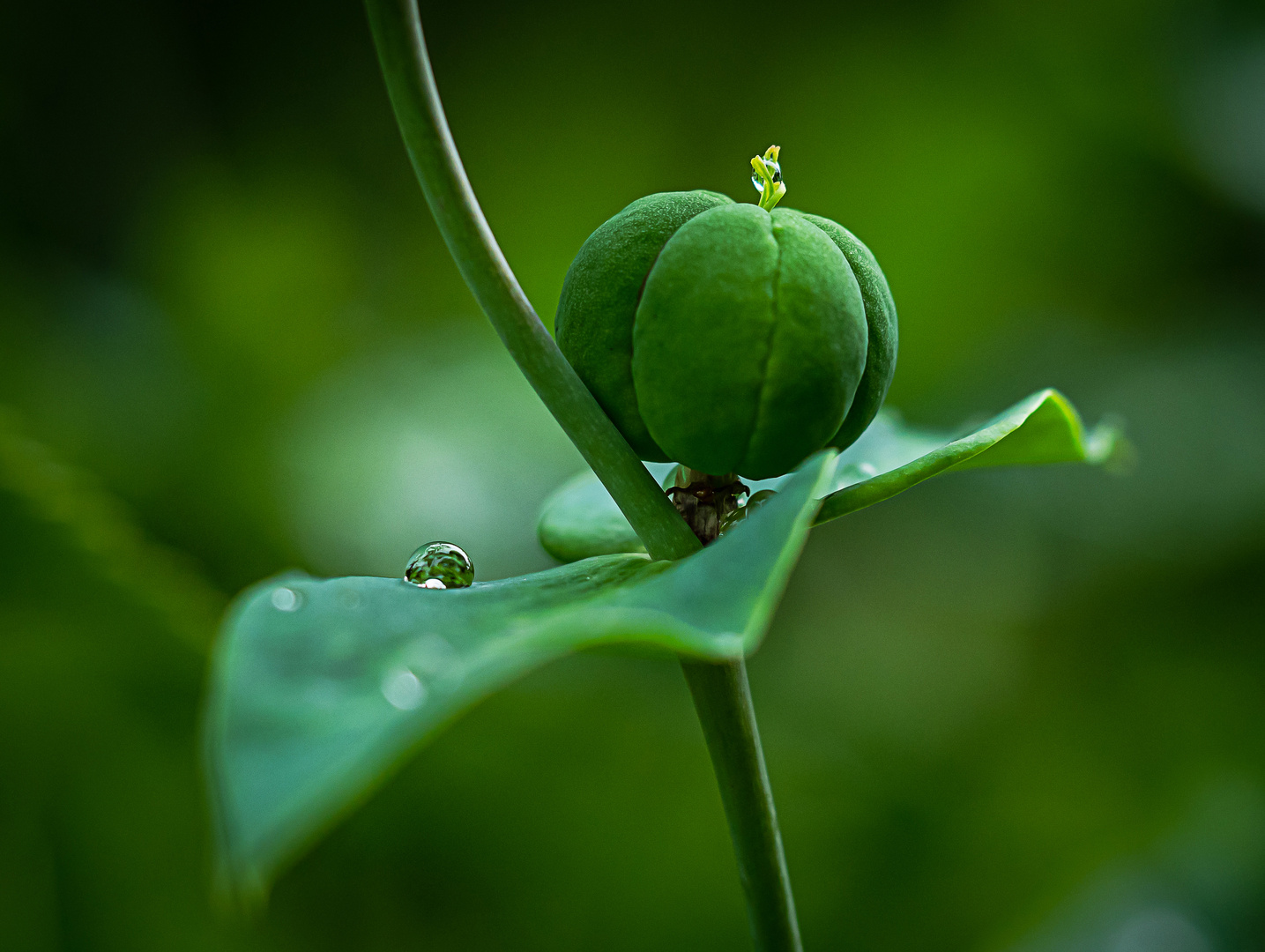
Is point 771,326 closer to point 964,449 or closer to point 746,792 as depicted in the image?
point 964,449

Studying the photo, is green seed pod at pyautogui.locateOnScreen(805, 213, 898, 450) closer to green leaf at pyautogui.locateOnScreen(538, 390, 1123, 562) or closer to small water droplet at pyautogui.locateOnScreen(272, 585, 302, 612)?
green leaf at pyautogui.locateOnScreen(538, 390, 1123, 562)

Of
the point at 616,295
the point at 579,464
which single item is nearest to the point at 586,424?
the point at 616,295

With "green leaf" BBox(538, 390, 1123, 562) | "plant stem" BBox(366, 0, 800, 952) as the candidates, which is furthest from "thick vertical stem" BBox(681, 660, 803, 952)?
"green leaf" BBox(538, 390, 1123, 562)

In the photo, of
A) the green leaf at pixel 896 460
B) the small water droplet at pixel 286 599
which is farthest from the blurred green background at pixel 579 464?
the small water droplet at pixel 286 599

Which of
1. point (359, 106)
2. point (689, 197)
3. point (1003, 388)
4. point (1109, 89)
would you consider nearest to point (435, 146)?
point (689, 197)

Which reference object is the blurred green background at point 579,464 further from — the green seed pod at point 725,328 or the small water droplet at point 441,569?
the green seed pod at point 725,328
